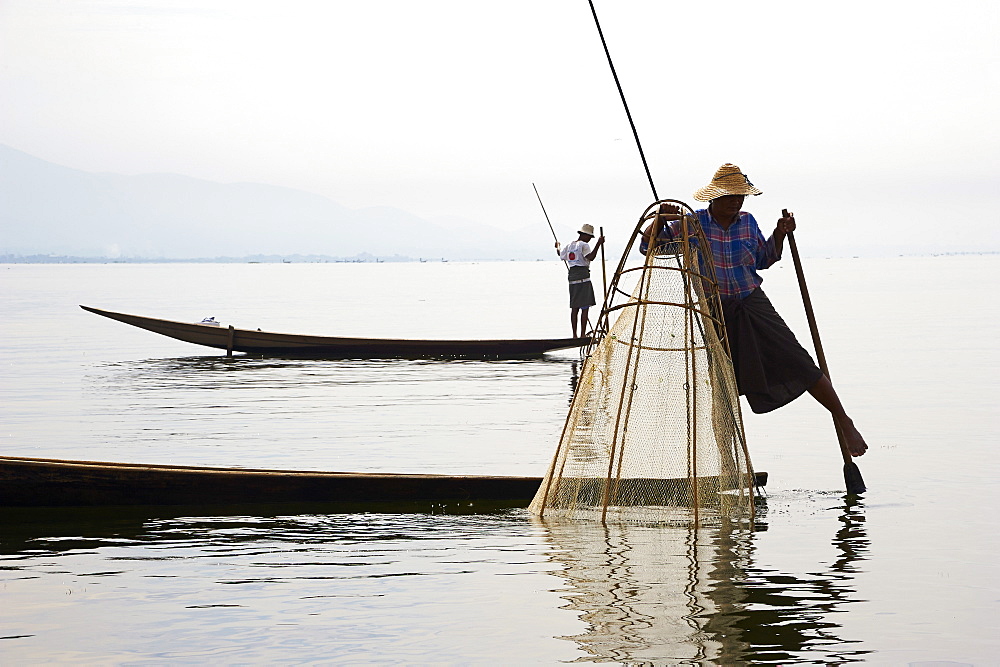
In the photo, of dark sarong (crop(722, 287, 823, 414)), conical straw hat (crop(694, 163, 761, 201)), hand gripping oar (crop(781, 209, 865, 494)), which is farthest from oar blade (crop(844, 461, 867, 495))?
conical straw hat (crop(694, 163, 761, 201))

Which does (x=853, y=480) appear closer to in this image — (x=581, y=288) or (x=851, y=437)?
(x=851, y=437)

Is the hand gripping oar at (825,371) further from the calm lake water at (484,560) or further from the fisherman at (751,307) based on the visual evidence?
the fisherman at (751,307)

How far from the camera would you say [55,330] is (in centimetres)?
2403

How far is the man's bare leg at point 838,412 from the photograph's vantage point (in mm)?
6332

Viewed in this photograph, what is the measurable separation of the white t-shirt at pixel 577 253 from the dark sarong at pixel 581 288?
74 mm

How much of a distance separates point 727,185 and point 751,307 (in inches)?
26.7

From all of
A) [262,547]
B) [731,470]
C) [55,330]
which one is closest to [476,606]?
[262,547]

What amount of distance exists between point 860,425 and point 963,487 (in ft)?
9.46

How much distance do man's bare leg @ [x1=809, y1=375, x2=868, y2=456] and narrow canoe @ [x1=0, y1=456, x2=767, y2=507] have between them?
1629 mm

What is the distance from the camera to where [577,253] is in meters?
15.6

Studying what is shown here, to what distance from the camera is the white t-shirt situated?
611 inches

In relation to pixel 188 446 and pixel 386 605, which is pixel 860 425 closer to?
pixel 188 446

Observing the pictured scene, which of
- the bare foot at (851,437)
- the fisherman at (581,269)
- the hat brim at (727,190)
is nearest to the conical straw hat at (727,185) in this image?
the hat brim at (727,190)

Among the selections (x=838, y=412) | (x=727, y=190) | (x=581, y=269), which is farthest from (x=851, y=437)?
(x=581, y=269)
